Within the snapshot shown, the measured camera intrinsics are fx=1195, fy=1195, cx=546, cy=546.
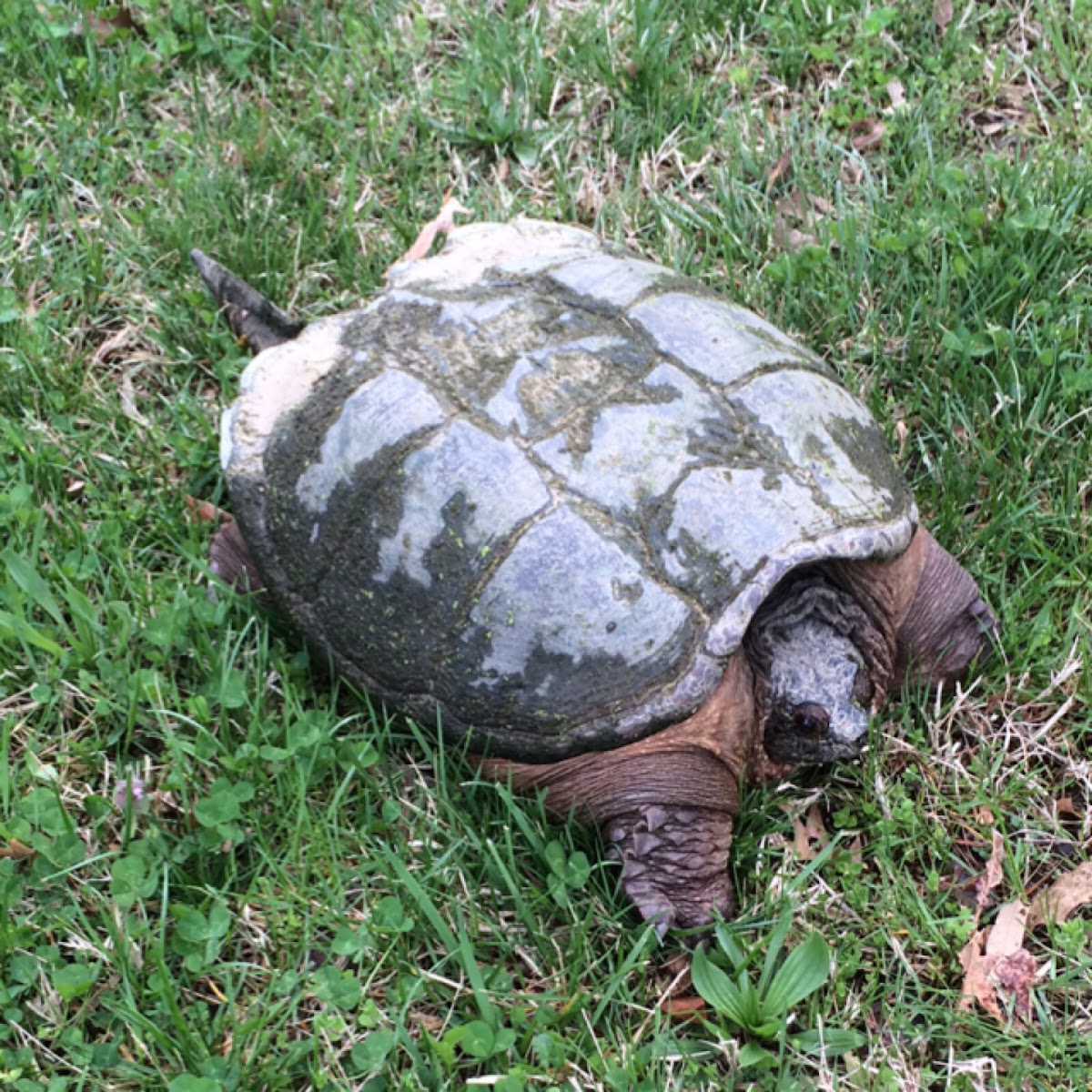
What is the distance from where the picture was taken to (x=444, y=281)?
270 centimetres

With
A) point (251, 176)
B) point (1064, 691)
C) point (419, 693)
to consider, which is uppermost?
point (251, 176)

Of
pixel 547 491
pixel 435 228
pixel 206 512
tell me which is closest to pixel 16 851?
pixel 206 512

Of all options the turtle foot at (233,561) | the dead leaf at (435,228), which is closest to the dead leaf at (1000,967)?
the turtle foot at (233,561)

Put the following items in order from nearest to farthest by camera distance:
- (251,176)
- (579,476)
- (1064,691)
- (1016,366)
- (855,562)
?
(579,476), (855,562), (1064,691), (1016,366), (251,176)

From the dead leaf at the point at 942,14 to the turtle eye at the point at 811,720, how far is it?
98.3 inches

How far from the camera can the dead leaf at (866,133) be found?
359 centimetres

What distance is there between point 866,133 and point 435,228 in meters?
1.36

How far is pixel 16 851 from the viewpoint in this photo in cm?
230

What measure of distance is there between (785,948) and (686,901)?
0.21 m

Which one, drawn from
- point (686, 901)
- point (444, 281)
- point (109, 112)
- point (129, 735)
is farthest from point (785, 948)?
point (109, 112)

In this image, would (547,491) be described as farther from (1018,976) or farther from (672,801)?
(1018,976)

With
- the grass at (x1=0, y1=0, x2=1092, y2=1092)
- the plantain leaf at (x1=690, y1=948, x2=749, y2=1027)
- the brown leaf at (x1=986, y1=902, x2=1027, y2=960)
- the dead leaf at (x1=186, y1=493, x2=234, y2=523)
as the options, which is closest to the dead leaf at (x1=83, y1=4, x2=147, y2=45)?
the grass at (x1=0, y1=0, x2=1092, y2=1092)

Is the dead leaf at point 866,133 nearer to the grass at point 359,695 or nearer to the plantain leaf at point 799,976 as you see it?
the grass at point 359,695

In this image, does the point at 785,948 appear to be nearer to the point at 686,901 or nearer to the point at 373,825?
the point at 686,901
